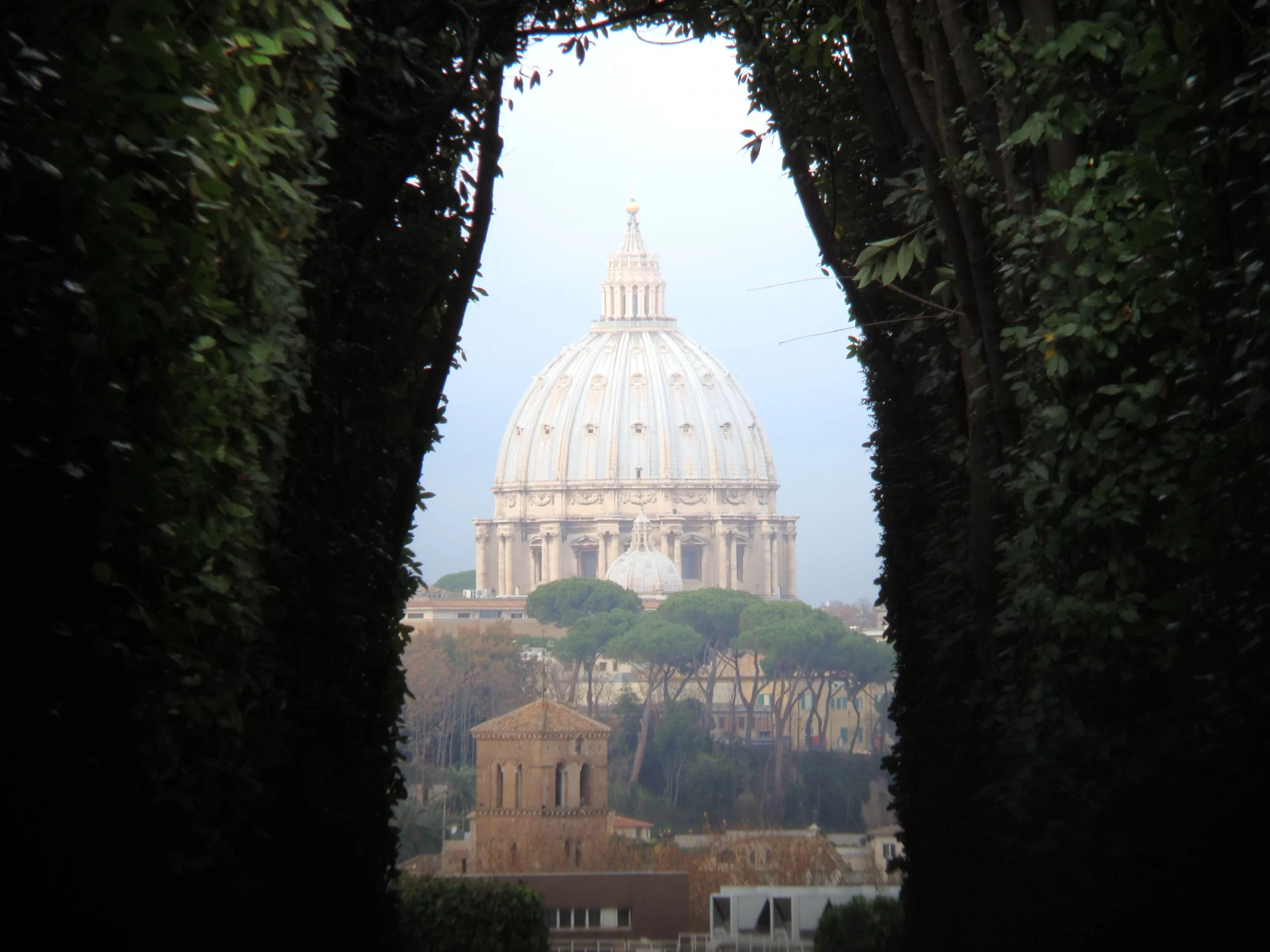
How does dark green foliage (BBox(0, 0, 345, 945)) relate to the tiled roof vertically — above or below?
below

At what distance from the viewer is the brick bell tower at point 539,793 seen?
45594 mm

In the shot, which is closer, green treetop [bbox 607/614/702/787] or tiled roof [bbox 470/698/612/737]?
tiled roof [bbox 470/698/612/737]

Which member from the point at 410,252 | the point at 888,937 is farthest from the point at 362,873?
the point at 888,937

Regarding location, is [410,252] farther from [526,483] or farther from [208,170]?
[526,483]

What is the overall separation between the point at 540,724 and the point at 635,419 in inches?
3126

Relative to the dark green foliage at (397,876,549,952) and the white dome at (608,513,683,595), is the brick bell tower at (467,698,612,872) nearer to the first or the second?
the dark green foliage at (397,876,549,952)

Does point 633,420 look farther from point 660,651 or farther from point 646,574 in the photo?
point 660,651

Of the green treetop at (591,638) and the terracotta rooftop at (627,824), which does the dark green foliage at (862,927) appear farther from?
the green treetop at (591,638)

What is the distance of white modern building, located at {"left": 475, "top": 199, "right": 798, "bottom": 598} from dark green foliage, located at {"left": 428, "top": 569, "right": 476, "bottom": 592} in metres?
14.3

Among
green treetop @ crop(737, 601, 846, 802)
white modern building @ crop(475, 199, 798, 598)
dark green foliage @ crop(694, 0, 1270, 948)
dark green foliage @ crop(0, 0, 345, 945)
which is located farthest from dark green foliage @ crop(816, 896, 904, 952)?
white modern building @ crop(475, 199, 798, 598)

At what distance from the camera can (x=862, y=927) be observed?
44.4 ft

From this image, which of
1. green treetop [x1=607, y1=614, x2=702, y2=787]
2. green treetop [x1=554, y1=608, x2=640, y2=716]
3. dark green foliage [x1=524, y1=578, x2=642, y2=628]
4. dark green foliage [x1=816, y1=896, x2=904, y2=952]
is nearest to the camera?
dark green foliage [x1=816, y1=896, x2=904, y2=952]

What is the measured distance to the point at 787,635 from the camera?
85.2m

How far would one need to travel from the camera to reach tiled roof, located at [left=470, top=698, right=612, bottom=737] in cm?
4644
